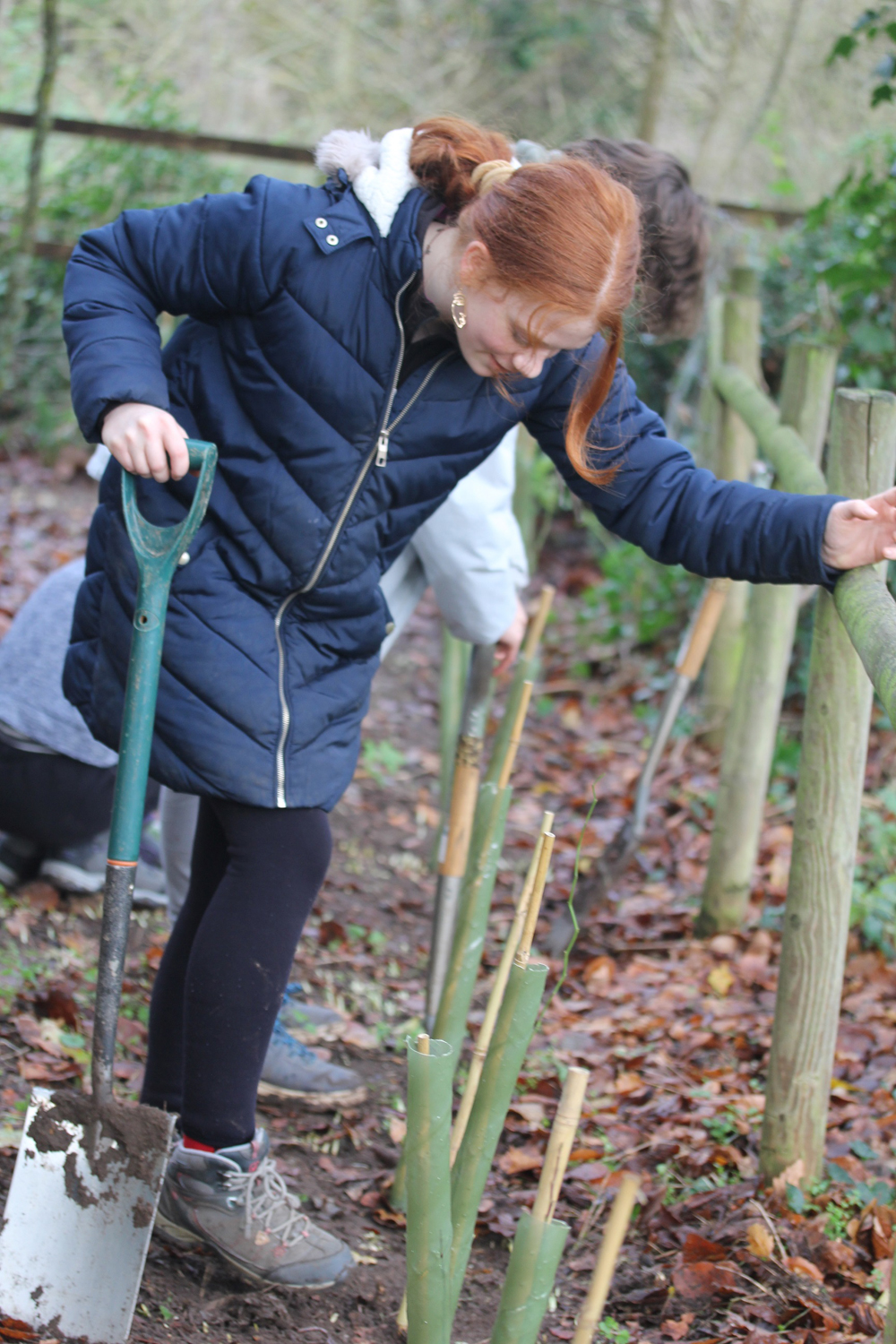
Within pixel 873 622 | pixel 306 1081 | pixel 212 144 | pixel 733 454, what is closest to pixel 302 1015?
pixel 306 1081

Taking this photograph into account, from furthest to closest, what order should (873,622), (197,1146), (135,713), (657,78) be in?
(657,78)
(197,1146)
(135,713)
(873,622)

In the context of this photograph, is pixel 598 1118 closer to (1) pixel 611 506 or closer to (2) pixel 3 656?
(1) pixel 611 506

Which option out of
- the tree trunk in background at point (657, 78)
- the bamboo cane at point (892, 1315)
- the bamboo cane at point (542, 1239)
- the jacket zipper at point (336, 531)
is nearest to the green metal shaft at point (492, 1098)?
the bamboo cane at point (542, 1239)

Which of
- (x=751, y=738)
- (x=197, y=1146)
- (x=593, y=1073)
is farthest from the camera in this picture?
(x=751, y=738)

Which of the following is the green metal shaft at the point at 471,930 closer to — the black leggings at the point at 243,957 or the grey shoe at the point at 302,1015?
the black leggings at the point at 243,957

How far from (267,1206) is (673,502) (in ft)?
4.21

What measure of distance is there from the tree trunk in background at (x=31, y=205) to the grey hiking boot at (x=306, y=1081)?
5.34 meters

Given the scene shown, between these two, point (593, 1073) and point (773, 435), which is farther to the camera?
point (773, 435)

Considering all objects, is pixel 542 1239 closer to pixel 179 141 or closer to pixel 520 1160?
pixel 520 1160

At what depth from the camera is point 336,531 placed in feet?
5.79

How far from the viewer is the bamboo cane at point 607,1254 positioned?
3.22 ft

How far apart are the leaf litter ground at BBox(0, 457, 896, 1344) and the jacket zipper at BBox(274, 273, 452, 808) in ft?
→ 2.80

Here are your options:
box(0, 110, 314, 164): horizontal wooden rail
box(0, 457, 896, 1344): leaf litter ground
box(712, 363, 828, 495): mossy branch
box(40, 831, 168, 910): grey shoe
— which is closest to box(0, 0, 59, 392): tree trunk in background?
box(0, 110, 314, 164): horizontal wooden rail

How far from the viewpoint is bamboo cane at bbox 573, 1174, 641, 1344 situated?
38.7 inches
